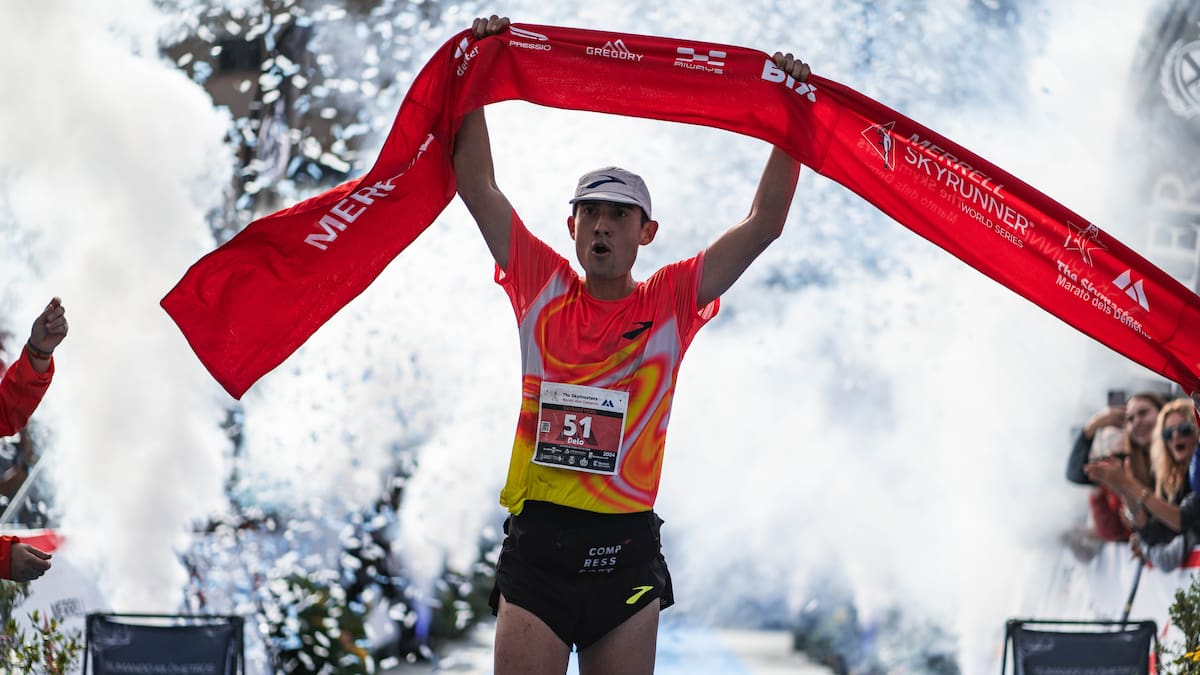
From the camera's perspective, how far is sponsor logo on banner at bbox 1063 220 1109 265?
3412 millimetres

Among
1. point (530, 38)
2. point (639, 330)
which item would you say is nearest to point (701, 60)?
point (530, 38)

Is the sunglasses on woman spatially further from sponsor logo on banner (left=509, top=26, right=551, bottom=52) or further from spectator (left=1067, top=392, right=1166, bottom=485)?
sponsor logo on banner (left=509, top=26, right=551, bottom=52)

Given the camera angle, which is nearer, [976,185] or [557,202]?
[976,185]

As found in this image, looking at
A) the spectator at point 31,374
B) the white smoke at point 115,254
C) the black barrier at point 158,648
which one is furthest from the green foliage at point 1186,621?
the white smoke at point 115,254

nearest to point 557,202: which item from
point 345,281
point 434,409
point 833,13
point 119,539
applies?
point 434,409

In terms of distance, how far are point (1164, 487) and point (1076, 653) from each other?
70.0 inches

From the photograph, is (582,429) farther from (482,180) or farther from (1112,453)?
(1112,453)

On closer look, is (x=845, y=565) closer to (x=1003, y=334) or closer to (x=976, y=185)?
(x=1003, y=334)

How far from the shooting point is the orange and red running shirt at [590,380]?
282 cm

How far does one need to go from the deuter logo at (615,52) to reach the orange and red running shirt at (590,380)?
0.67m

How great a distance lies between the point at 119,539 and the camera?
20.6 feet

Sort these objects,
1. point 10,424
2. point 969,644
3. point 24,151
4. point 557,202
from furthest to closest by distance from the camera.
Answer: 1. point 557,202
2. point 969,644
3. point 24,151
4. point 10,424

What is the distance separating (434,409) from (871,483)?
3003 mm

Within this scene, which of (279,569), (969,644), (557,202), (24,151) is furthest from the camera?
(557,202)
